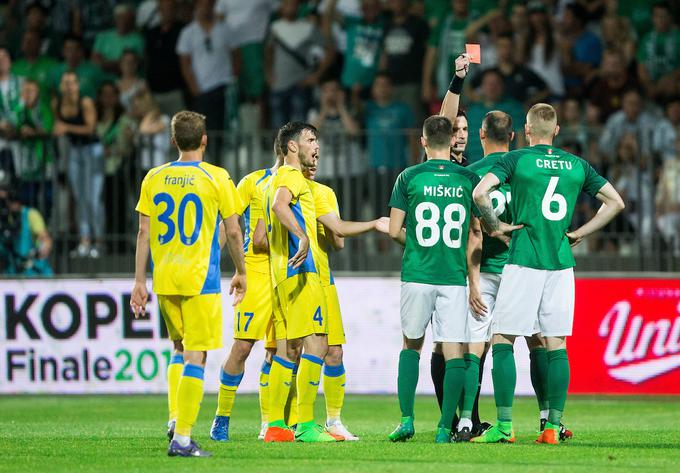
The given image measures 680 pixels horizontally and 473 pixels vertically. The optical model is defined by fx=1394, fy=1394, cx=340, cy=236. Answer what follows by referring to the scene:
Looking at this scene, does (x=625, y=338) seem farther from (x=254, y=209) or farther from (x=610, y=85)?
(x=254, y=209)

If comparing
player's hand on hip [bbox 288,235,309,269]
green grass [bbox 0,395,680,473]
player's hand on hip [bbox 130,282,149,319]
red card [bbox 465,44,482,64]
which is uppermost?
red card [bbox 465,44,482,64]

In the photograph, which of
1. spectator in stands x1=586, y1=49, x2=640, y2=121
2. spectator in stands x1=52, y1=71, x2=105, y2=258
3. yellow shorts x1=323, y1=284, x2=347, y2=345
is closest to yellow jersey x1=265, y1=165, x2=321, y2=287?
yellow shorts x1=323, y1=284, x2=347, y2=345

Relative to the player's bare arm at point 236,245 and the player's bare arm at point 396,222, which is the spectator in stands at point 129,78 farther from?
the player's bare arm at point 236,245

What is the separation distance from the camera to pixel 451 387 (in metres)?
10.3

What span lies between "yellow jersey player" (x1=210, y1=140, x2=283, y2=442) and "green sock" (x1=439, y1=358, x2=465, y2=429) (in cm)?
156

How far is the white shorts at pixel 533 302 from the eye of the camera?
403 inches

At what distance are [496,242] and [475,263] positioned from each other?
39 centimetres

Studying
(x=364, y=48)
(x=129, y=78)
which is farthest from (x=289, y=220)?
(x=129, y=78)

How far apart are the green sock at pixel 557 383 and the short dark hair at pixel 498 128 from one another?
1.74 meters

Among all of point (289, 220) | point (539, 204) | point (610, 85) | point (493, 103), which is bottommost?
point (289, 220)

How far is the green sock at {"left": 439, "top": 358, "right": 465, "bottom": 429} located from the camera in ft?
33.7

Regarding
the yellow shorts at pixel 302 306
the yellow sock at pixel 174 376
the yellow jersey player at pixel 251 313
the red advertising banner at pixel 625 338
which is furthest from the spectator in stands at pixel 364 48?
the yellow sock at pixel 174 376

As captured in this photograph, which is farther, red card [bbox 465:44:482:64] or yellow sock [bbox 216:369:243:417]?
red card [bbox 465:44:482:64]

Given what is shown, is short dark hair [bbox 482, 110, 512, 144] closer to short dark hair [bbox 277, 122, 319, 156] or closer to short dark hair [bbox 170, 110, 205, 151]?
short dark hair [bbox 277, 122, 319, 156]
